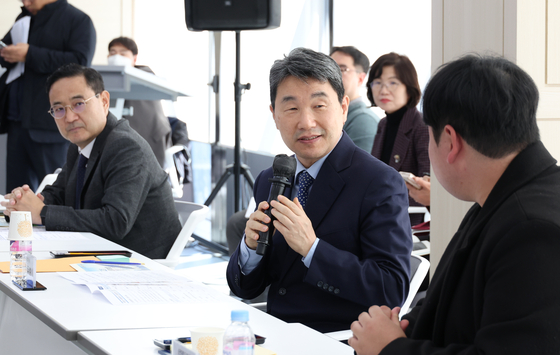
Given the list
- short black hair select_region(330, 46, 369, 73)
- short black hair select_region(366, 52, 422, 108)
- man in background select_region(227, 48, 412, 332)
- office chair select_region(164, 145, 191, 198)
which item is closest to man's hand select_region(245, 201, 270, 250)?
man in background select_region(227, 48, 412, 332)

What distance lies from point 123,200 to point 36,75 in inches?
68.2

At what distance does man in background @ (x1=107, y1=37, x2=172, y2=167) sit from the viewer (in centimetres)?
563

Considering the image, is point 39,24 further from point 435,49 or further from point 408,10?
point 435,49

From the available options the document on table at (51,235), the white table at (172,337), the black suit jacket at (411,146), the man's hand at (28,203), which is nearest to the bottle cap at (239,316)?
the white table at (172,337)

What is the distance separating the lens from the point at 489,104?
978 millimetres

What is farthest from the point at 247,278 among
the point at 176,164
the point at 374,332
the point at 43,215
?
the point at 176,164

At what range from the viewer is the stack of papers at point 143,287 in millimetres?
1551

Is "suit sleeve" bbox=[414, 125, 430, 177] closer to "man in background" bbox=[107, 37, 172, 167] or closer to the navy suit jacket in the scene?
the navy suit jacket

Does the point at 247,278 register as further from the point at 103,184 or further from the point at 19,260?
the point at 103,184

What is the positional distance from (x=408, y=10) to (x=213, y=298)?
10.7 ft

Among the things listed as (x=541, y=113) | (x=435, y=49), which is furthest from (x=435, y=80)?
(x=435, y=49)

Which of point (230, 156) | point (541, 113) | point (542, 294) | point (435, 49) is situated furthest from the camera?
point (230, 156)

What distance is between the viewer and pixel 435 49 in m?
2.26

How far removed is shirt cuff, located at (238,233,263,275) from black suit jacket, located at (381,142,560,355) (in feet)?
2.52
